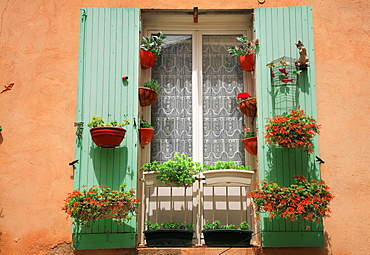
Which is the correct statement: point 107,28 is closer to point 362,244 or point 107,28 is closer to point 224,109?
point 224,109

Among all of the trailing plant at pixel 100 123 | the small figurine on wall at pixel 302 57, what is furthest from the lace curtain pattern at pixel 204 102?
the small figurine on wall at pixel 302 57

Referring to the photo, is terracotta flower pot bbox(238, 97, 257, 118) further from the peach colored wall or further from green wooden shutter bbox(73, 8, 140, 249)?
green wooden shutter bbox(73, 8, 140, 249)

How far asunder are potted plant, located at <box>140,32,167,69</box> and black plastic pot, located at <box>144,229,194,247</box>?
174 cm

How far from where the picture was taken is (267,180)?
5008mm

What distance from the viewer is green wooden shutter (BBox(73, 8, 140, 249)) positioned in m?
4.89

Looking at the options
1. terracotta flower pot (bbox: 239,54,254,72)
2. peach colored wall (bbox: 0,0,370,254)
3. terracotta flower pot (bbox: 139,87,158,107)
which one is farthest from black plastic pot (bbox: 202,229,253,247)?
terracotta flower pot (bbox: 239,54,254,72)

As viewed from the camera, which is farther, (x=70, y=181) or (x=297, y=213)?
(x=70, y=181)

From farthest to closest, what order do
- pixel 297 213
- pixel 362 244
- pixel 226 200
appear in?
pixel 226 200, pixel 362 244, pixel 297 213

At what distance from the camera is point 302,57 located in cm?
520

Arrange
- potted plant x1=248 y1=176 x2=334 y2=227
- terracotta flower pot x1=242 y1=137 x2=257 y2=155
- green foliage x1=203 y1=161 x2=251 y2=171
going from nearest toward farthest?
potted plant x1=248 y1=176 x2=334 y2=227 < green foliage x1=203 y1=161 x2=251 y2=171 < terracotta flower pot x1=242 y1=137 x2=257 y2=155

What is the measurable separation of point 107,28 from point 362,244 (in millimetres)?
3267

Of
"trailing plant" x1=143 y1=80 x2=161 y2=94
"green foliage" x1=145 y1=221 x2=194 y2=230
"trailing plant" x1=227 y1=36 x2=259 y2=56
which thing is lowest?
"green foliage" x1=145 y1=221 x2=194 y2=230

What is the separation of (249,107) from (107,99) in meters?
1.42

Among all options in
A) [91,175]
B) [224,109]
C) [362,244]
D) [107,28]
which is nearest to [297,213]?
[362,244]
